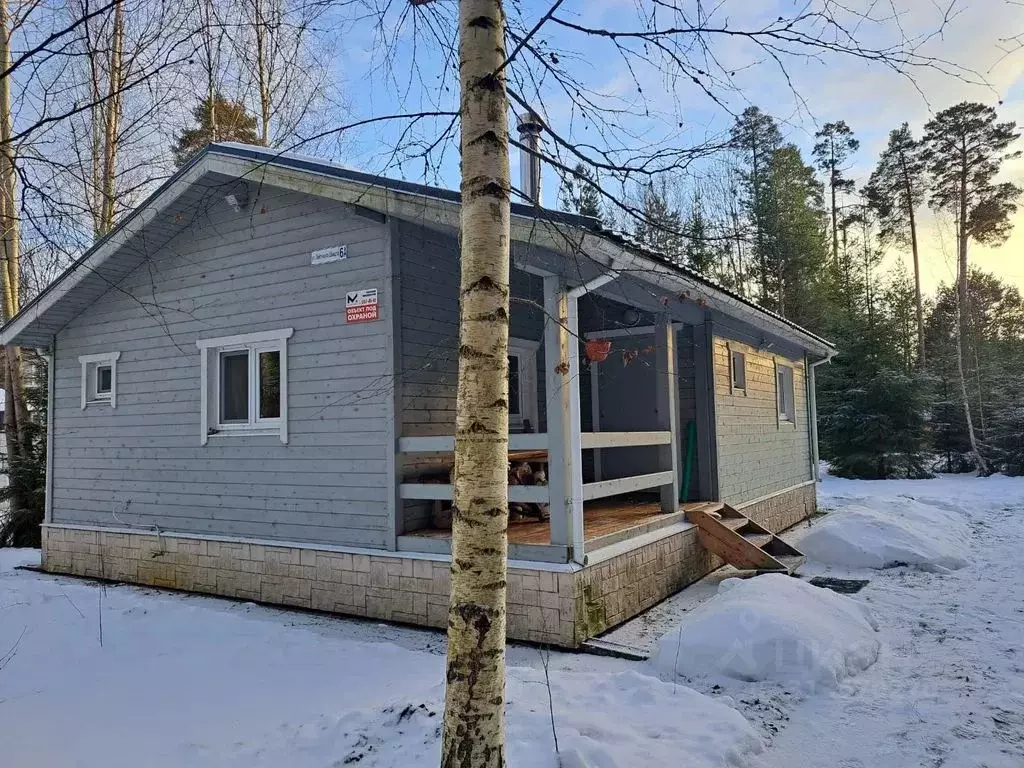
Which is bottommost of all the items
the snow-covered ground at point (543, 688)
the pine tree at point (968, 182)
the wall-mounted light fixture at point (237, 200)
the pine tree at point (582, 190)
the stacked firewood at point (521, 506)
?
the snow-covered ground at point (543, 688)

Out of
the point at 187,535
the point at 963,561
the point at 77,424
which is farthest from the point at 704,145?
the point at 77,424

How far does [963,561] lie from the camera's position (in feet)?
24.1

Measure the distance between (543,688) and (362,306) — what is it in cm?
336

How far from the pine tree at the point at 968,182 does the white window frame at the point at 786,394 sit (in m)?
10.8

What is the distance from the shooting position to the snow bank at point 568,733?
2.96m

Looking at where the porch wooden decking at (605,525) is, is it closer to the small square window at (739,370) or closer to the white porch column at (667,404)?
the white porch column at (667,404)

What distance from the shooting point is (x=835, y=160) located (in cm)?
2345

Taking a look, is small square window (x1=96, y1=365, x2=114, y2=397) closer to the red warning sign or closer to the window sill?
the window sill

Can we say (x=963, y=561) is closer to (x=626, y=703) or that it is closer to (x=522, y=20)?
(x=626, y=703)

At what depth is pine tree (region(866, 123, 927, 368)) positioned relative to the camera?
2189cm

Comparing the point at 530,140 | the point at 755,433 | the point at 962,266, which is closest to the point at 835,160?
the point at 962,266

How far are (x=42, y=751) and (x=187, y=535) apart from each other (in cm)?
372

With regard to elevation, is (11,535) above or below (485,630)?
below

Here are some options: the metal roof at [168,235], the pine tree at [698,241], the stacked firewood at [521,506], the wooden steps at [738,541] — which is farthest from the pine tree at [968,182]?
the pine tree at [698,241]
